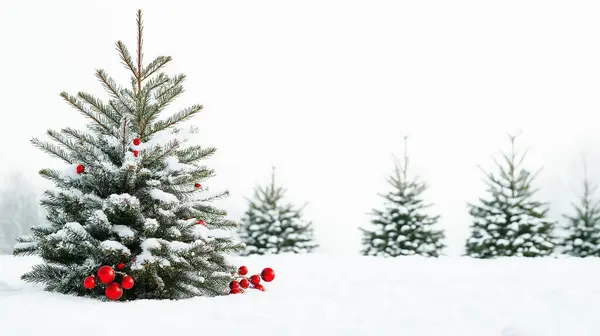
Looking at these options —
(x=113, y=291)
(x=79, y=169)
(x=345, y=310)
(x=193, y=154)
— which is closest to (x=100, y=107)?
(x=79, y=169)

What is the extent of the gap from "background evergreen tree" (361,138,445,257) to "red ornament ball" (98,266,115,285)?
38.3 feet

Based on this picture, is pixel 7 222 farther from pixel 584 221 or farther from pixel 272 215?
pixel 584 221

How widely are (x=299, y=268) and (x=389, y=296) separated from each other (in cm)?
239

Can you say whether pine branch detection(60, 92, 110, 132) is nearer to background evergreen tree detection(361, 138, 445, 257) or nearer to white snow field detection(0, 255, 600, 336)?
white snow field detection(0, 255, 600, 336)

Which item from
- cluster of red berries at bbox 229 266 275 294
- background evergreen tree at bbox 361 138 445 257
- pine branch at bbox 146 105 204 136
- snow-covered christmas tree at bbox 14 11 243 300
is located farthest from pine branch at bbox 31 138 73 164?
background evergreen tree at bbox 361 138 445 257

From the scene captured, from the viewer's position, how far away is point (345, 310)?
3.15 metres

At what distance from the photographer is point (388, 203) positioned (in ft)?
48.2

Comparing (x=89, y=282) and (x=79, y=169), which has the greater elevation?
(x=79, y=169)

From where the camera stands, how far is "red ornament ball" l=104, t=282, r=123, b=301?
314 centimetres

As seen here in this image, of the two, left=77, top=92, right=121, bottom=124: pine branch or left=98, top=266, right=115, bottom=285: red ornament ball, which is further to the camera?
left=77, top=92, right=121, bottom=124: pine branch

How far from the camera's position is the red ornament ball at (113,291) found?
314cm

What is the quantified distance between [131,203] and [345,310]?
160 centimetres

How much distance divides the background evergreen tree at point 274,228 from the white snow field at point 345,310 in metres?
10.9

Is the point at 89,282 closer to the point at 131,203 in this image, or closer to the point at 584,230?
the point at 131,203
